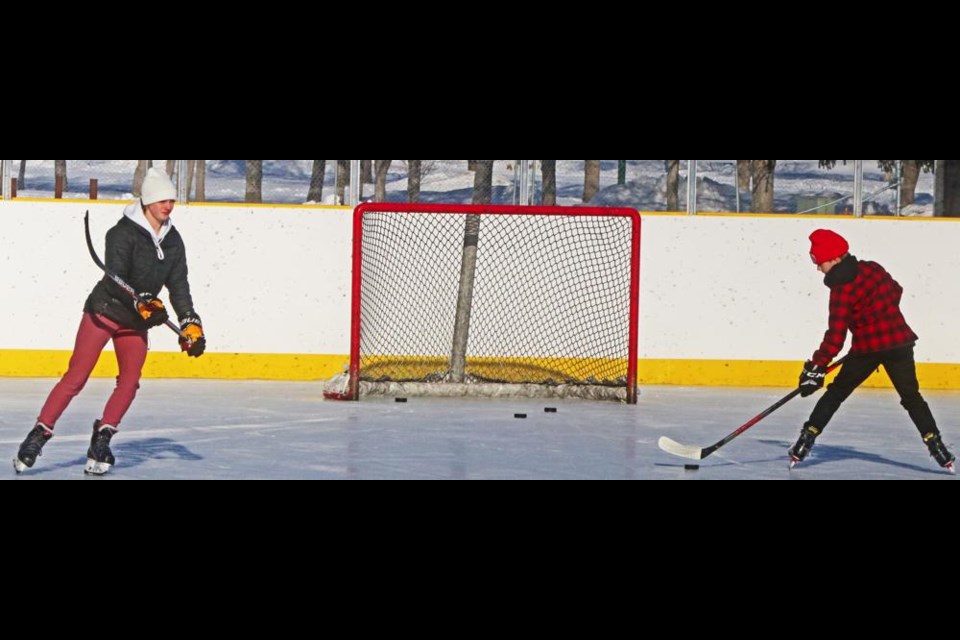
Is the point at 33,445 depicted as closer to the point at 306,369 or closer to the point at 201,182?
the point at 306,369

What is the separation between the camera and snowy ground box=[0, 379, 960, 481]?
7.47m

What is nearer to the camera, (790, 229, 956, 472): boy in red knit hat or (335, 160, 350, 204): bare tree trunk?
(790, 229, 956, 472): boy in red knit hat

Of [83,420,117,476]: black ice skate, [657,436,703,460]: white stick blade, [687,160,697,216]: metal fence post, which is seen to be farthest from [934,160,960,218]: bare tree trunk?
[83,420,117,476]: black ice skate

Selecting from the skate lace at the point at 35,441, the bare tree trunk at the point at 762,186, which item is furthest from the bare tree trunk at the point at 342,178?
the skate lace at the point at 35,441

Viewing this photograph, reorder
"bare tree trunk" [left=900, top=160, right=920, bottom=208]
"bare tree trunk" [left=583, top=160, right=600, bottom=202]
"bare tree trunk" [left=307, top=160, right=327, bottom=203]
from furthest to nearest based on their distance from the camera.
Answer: "bare tree trunk" [left=583, top=160, right=600, bottom=202]
"bare tree trunk" [left=900, top=160, right=920, bottom=208]
"bare tree trunk" [left=307, top=160, right=327, bottom=203]

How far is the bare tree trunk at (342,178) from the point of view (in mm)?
12570

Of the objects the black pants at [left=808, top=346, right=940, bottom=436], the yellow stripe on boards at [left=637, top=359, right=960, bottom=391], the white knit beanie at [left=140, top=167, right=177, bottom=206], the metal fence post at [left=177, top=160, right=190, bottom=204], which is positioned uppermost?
the metal fence post at [left=177, top=160, right=190, bottom=204]

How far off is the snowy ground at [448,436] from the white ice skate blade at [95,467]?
0.07 m

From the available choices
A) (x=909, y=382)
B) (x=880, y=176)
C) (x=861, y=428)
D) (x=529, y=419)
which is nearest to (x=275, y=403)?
(x=529, y=419)

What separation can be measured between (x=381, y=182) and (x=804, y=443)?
6.74 meters

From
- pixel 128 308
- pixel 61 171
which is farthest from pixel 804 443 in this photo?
pixel 61 171

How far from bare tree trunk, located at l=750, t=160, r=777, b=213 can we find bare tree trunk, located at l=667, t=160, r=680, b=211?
0.70m

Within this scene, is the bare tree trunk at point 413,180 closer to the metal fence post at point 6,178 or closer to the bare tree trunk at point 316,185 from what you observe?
the bare tree trunk at point 316,185

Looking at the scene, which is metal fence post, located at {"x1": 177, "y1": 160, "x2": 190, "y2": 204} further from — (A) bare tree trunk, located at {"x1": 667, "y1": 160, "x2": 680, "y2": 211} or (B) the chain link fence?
(A) bare tree trunk, located at {"x1": 667, "y1": 160, "x2": 680, "y2": 211}
